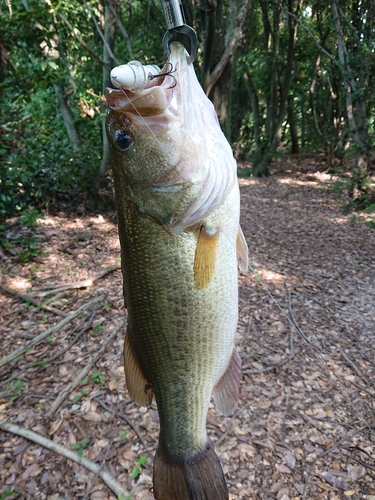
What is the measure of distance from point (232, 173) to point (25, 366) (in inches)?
127

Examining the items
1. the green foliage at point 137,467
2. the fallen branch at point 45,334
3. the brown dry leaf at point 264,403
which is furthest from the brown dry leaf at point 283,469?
the fallen branch at point 45,334

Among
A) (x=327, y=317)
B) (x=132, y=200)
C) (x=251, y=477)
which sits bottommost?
(x=251, y=477)

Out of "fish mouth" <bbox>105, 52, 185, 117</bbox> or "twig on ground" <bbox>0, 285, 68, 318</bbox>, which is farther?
"twig on ground" <bbox>0, 285, 68, 318</bbox>

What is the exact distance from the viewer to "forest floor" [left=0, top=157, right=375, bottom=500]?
2645 mm

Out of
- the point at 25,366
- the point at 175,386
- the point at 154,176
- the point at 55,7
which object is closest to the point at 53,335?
the point at 25,366

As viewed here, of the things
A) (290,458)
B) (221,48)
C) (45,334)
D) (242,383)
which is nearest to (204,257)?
(290,458)

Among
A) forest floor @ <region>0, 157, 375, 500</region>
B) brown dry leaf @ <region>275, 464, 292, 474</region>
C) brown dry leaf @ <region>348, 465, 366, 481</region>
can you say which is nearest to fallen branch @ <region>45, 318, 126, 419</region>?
forest floor @ <region>0, 157, 375, 500</region>

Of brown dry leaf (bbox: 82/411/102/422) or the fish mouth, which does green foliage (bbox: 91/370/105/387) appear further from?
the fish mouth

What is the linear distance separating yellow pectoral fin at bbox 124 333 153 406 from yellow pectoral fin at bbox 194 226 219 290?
40 cm

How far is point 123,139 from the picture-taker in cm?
124

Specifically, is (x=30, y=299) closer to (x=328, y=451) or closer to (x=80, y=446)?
(x=80, y=446)

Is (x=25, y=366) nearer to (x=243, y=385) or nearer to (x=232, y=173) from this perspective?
(x=243, y=385)

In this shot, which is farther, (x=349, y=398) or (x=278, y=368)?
(x=278, y=368)

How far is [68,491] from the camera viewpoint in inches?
99.3
